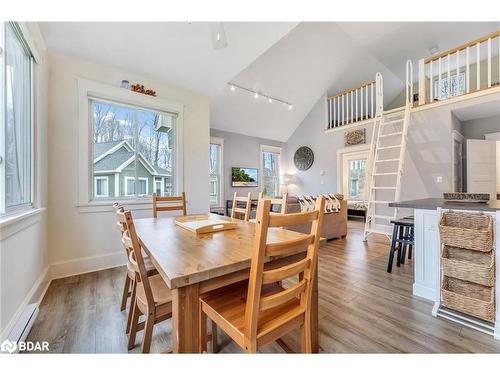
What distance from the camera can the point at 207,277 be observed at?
32.4 inches

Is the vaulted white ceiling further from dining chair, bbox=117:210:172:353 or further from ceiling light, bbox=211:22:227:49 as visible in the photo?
dining chair, bbox=117:210:172:353

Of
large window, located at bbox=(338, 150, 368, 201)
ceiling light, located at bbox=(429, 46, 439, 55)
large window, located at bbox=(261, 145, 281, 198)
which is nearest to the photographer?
ceiling light, located at bbox=(429, 46, 439, 55)

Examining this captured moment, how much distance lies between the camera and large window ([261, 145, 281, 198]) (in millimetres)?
7000

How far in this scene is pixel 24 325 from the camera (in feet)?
4.52

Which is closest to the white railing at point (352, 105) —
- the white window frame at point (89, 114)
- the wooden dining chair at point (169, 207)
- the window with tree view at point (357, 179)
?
the window with tree view at point (357, 179)

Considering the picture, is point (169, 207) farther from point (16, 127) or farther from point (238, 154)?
point (238, 154)

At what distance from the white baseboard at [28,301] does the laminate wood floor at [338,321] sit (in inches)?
2.8

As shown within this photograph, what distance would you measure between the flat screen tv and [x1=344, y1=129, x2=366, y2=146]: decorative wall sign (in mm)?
2663

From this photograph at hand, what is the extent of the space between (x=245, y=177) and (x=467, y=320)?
17.4 feet

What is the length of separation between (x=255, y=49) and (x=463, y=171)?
188 inches

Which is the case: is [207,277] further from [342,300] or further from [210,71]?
[210,71]

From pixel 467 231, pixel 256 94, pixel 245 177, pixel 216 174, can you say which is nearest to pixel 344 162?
pixel 245 177

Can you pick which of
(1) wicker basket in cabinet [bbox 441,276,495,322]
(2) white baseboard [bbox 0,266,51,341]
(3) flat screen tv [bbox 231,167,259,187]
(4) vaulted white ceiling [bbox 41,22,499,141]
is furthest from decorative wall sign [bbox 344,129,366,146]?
(2) white baseboard [bbox 0,266,51,341]

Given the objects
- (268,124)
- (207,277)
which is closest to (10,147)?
(207,277)
